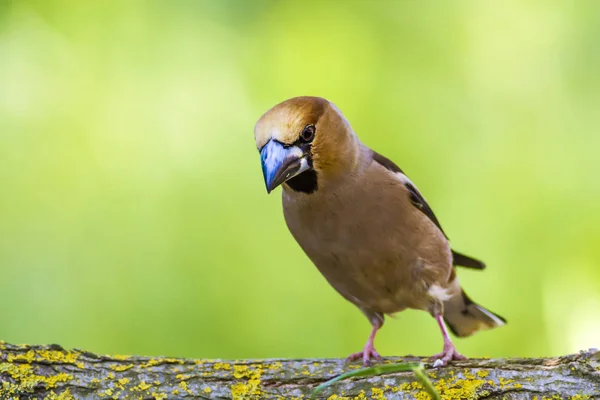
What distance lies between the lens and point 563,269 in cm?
544

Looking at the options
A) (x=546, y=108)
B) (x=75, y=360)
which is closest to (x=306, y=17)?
(x=546, y=108)

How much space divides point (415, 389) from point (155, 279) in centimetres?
285

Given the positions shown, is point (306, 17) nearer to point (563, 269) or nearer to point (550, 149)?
point (550, 149)

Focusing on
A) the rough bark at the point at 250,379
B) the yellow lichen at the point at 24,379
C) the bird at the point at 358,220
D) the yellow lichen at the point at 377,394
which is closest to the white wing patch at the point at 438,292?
the bird at the point at 358,220

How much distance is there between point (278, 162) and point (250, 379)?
37.7 inches

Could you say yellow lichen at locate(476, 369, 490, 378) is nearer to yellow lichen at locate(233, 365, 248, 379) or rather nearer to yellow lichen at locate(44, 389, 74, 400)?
yellow lichen at locate(233, 365, 248, 379)

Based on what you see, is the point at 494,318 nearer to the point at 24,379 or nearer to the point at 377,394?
the point at 377,394

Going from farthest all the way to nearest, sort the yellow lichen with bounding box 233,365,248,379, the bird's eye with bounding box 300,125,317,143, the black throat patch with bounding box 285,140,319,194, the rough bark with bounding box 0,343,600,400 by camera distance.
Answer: the black throat patch with bounding box 285,140,319,194
the bird's eye with bounding box 300,125,317,143
the yellow lichen with bounding box 233,365,248,379
the rough bark with bounding box 0,343,600,400

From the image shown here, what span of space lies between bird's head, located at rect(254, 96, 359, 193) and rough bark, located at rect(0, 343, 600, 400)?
33.7 inches

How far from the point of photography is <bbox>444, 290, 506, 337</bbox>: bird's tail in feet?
15.6

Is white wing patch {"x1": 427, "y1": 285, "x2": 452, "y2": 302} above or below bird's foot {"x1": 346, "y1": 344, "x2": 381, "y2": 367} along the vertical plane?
above

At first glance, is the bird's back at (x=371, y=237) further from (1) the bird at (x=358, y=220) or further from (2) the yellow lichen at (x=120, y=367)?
(2) the yellow lichen at (x=120, y=367)

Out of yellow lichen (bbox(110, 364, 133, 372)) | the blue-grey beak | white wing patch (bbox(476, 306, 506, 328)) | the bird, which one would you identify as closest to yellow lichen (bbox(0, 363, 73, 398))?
yellow lichen (bbox(110, 364, 133, 372))

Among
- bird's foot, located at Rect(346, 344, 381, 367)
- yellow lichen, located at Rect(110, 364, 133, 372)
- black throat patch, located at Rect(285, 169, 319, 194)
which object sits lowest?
yellow lichen, located at Rect(110, 364, 133, 372)
